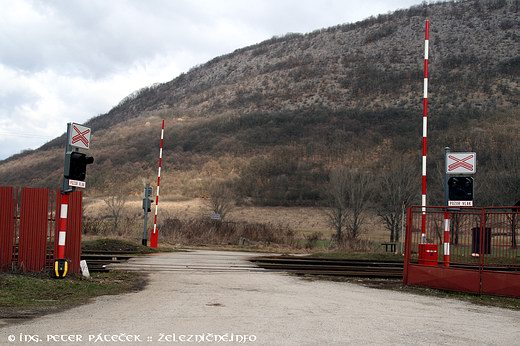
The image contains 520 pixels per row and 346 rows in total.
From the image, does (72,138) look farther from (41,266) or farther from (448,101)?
(448,101)

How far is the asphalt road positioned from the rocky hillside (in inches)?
1672

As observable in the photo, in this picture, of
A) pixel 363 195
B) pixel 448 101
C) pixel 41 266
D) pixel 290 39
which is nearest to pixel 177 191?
pixel 363 195

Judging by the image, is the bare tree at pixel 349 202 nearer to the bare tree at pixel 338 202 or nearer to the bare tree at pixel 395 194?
the bare tree at pixel 338 202

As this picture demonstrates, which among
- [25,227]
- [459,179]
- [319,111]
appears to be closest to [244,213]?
[459,179]

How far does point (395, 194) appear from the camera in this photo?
45719 mm

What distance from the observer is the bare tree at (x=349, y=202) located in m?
44.6

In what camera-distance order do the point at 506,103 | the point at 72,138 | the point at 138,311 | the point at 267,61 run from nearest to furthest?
1. the point at 138,311
2. the point at 72,138
3. the point at 506,103
4. the point at 267,61

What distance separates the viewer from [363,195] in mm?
46688

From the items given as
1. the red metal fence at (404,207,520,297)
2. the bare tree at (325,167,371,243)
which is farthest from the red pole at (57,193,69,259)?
the bare tree at (325,167,371,243)

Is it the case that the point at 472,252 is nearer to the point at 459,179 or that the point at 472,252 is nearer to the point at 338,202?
the point at 459,179

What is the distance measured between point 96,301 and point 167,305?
5.17 feet

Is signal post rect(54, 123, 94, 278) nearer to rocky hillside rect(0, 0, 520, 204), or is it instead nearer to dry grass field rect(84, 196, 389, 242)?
dry grass field rect(84, 196, 389, 242)

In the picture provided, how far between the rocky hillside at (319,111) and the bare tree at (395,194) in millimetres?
8054

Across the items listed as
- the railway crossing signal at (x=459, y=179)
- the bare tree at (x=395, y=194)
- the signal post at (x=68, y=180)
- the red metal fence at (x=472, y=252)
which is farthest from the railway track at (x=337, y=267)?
the bare tree at (x=395, y=194)
